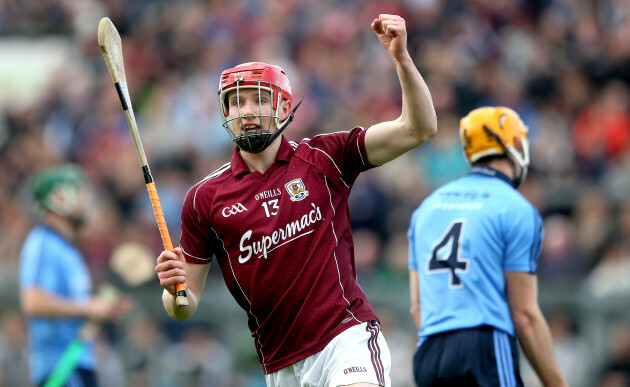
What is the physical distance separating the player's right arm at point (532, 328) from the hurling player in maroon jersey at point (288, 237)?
1.04 metres

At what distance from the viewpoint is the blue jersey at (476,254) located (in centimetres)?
583

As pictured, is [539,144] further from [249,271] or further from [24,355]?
[249,271]

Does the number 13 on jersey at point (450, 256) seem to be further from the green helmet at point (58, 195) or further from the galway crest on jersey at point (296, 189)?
the green helmet at point (58, 195)

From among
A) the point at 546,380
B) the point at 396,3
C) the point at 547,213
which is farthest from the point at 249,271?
the point at 396,3

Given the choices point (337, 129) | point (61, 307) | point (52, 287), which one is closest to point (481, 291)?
point (61, 307)

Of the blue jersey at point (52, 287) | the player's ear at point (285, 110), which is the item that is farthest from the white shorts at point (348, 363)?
the blue jersey at point (52, 287)

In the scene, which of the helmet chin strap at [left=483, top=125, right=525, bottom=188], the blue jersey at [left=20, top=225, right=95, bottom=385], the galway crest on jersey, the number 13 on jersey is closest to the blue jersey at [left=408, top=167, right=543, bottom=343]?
the number 13 on jersey

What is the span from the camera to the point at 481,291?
5840 millimetres

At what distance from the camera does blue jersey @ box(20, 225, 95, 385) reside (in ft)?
24.9

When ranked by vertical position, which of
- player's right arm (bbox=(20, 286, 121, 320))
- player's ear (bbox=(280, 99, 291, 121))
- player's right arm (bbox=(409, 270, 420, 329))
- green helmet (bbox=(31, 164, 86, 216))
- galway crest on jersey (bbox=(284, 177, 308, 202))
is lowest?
player's right arm (bbox=(409, 270, 420, 329))

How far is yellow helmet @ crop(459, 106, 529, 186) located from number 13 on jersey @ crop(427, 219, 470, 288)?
0.49 meters

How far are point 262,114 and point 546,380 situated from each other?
2.15 metres

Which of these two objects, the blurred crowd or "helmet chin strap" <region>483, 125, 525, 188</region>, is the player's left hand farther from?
the blurred crowd

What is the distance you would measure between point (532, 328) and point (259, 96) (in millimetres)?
1983
